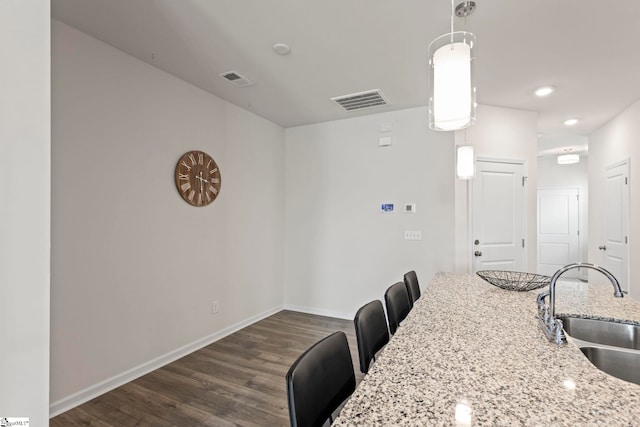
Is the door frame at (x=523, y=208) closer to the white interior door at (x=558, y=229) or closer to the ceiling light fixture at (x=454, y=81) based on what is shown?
the ceiling light fixture at (x=454, y=81)

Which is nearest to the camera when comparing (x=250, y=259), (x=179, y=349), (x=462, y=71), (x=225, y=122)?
(x=462, y=71)

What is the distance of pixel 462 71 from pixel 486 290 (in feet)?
4.68

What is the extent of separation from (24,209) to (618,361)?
2.58 metres

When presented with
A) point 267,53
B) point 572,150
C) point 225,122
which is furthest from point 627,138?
point 225,122

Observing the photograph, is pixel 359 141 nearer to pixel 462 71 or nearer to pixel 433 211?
pixel 433 211

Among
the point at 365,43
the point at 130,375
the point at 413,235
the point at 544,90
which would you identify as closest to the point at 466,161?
the point at 413,235

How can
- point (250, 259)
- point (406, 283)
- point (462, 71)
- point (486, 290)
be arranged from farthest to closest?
1. point (250, 259)
2. point (406, 283)
3. point (486, 290)
4. point (462, 71)

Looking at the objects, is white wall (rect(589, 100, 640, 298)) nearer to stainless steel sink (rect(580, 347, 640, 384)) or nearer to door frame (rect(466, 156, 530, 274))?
door frame (rect(466, 156, 530, 274))

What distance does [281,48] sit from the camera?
2.40m

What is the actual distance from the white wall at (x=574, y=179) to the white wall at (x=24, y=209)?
330 inches

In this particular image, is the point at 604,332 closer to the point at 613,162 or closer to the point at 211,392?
the point at 211,392

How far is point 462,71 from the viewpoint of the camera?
1.22 metres

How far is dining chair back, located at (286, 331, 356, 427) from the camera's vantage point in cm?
91

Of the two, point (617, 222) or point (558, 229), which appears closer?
point (617, 222)
